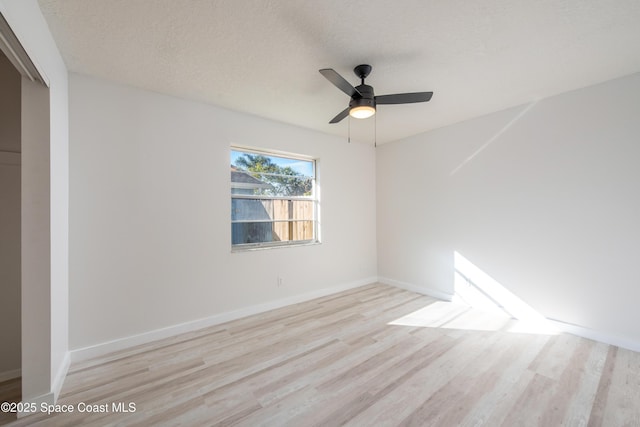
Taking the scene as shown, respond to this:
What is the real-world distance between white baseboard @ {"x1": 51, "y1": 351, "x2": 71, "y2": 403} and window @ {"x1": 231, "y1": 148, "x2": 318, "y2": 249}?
1.70 meters

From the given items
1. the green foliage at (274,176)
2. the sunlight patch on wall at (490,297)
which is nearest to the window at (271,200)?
the green foliage at (274,176)

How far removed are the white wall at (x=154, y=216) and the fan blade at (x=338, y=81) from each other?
1.61 meters

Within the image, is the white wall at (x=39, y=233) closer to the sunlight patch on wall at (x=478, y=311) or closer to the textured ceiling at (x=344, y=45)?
the textured ceiling at (x=344, y=45)

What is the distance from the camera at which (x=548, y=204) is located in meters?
2.74

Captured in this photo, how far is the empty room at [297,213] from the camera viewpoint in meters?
1.61

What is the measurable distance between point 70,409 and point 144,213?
5.15ft

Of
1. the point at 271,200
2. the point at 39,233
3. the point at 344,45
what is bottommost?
the point at 39,233

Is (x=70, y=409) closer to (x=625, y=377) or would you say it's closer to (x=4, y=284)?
(x=4, y=284)

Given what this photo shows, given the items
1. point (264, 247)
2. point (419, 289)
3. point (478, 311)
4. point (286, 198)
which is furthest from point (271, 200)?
point (478, 311)

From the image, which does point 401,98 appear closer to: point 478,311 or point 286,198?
point 286,198

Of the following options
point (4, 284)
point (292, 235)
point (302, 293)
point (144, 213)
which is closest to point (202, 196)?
point (144, 213)

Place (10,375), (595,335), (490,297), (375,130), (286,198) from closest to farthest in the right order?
1. (10,375)
2. (595,335)
3. (490,297)
4. (286,198)
5. (375,130)

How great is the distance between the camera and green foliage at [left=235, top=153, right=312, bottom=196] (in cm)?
329

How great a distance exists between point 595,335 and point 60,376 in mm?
4795
